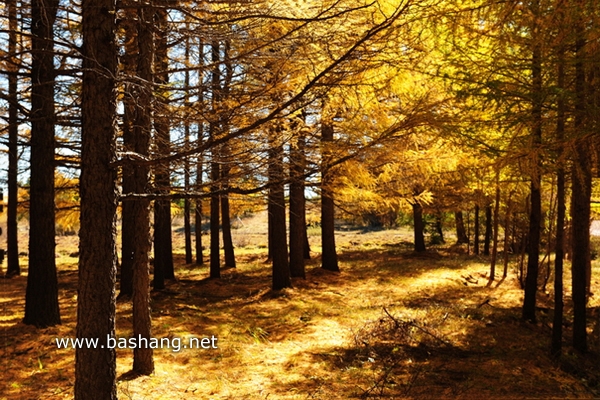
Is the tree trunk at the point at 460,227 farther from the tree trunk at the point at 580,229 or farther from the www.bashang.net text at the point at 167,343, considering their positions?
the www.bashang.net text at the point at 167,343

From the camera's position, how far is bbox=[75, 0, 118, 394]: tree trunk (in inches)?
148

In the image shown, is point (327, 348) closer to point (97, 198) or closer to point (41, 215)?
point (97, 198)

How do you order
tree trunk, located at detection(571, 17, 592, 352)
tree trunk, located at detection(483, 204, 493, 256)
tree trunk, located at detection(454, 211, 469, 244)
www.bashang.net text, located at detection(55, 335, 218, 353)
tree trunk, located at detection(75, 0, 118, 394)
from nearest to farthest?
1. tree trunk, located at detection(75, 0, 118, 394)
2. www.bashang.net text, located at detection(55, 335, 218, 353)
3. tree trunk, located at detection(571, 17, 592, 352)
4. tree trunk, located at detection(483, 204, 493, 256)
5. tree trunk, located at detection(454, 211, 469, 244)

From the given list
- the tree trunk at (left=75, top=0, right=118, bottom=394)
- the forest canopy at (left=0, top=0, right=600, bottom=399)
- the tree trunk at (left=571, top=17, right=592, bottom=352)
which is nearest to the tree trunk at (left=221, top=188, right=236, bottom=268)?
the forest canopy at (left=0, top=0, right=600, bottom=399)

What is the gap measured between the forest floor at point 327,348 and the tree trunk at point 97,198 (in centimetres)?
154

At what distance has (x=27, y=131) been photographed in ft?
51.0

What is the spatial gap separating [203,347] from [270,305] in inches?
133

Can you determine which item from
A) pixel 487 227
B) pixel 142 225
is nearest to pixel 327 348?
pixel 142 225

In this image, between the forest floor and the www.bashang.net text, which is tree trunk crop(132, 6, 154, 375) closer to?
the www.bashang.net text

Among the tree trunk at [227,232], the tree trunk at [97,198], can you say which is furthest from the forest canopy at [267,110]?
the tree trunk at [227,232]

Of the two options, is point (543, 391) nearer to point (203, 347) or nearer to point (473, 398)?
point (473, 398)

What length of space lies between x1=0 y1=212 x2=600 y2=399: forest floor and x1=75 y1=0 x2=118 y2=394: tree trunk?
1.54 metres

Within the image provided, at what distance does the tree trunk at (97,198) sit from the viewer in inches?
148

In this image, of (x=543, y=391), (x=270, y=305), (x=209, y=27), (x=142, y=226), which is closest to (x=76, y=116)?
(x=142, y=226)
